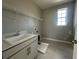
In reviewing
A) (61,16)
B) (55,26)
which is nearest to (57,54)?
(55,26)

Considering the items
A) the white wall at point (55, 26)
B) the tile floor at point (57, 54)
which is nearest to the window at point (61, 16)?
the white wall at point (55, 26)

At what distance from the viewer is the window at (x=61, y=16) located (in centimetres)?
408

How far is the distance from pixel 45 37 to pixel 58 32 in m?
0.96

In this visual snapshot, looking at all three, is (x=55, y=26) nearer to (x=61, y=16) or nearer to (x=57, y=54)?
(x=61, y=16)

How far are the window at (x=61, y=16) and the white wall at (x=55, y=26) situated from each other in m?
0.20

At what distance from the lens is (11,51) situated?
1.01 meters

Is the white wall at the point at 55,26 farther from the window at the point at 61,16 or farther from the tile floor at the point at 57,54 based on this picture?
the tile floor at the point at 57,54

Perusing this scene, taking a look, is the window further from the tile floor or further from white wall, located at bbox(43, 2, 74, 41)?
the tile floor

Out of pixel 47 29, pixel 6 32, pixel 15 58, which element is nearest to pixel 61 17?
pixel 47 29

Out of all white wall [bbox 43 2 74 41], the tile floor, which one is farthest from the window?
the tile floor

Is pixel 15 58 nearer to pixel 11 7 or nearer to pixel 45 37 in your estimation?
pixel 11 7

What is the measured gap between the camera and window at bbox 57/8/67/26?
4084 millimetres

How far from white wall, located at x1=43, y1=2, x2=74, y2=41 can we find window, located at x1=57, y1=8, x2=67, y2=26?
0.20 meters

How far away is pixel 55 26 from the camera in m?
4.38
